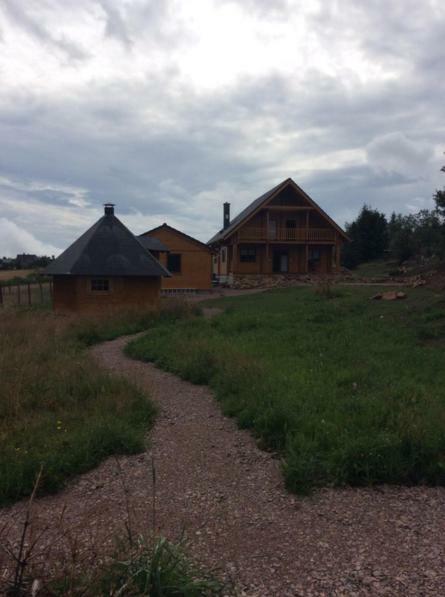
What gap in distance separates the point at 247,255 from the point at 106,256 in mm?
16313

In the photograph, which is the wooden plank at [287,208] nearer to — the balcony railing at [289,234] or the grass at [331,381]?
the balcony railing at [289,234]

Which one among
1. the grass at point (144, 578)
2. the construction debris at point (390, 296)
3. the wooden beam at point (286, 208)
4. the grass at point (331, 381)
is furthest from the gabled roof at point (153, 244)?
the grass at point (144, 578)

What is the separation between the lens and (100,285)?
815 inches

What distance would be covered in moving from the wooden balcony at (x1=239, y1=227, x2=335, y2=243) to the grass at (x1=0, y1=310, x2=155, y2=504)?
25.6 m

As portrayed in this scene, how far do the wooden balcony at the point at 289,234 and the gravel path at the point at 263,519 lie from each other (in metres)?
28.9

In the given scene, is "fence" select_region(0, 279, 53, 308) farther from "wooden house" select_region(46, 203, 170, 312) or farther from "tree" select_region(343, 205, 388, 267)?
"tree" select_region(343, 205, 388, 267)

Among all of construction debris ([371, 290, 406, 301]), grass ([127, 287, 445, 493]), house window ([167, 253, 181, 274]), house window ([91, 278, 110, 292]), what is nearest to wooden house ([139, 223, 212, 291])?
house window ([167, 253, 181, 274])

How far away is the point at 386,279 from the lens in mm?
27500

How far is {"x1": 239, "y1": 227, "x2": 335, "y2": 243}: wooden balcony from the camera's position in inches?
1342

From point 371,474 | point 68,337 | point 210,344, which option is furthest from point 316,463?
point 68,337

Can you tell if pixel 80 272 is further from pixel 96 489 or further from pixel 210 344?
pixel 96 489

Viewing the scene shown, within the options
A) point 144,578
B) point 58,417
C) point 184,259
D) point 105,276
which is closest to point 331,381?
point 58,417

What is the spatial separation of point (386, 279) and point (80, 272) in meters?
16.8

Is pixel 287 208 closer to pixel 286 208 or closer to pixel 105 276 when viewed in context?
pixel 286 208
